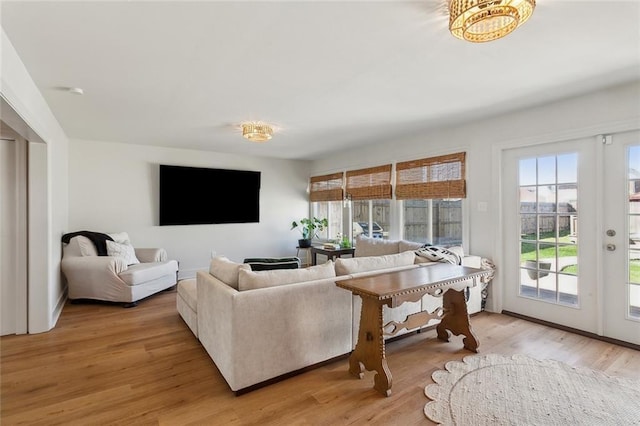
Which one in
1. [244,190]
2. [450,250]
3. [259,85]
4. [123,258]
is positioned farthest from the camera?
[244,190]

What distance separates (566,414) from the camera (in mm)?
1872

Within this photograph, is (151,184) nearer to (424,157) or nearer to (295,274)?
(295,274)

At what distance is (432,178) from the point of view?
4.41 m

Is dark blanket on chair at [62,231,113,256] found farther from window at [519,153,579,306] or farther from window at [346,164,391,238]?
window at [519,153,579,306]

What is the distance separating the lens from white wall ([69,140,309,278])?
16.1 ft

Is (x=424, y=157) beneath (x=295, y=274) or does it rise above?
above

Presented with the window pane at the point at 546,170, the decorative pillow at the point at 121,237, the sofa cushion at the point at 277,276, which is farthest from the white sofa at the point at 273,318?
the decorative pillow at the point at 121,237

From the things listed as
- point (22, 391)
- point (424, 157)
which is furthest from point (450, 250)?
point (22, 391)

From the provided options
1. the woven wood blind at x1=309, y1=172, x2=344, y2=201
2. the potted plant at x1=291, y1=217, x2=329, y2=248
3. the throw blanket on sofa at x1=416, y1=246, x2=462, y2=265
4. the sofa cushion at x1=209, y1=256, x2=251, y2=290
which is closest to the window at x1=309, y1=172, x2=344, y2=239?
the woven wood blind at x1=309, y1=172, x2=344, y2=201

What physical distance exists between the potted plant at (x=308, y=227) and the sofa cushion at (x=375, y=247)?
1.65 metres

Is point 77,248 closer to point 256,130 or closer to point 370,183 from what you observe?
point 256,130

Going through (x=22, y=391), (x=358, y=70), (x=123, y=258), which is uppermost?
(x=358, y=70)

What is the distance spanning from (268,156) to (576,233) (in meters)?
5.07

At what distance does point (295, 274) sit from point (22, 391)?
6.61 ft
